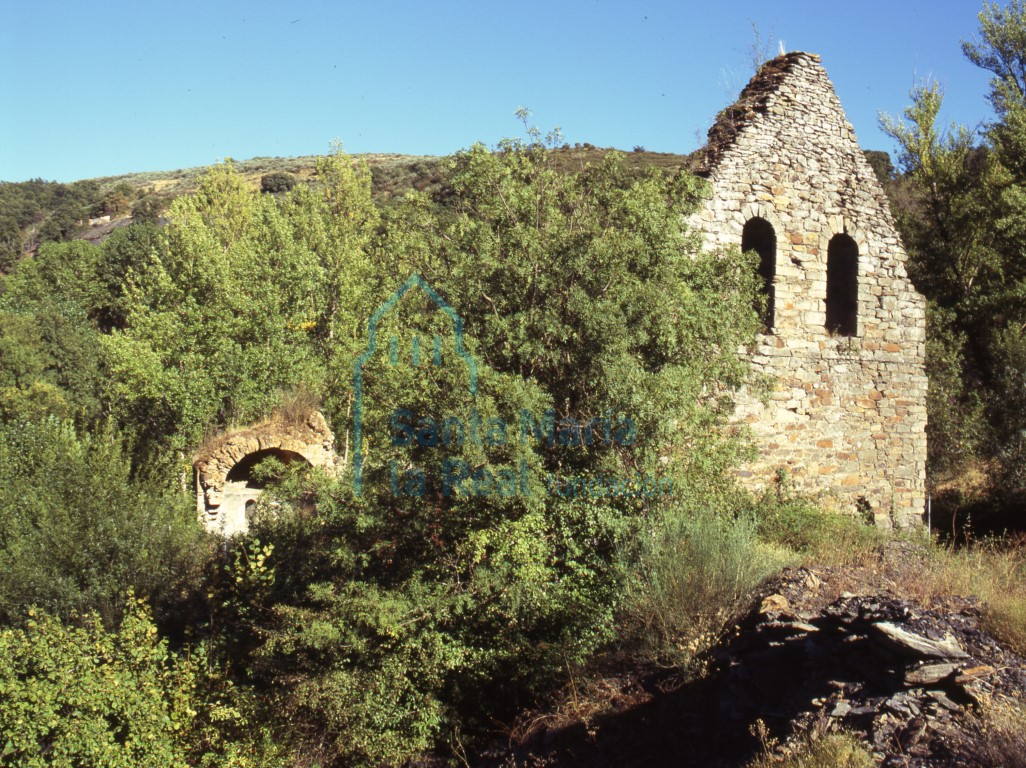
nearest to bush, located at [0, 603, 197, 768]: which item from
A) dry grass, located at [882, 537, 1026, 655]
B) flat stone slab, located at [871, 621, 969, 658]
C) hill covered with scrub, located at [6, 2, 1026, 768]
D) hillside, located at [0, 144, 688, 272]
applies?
hill covered with scrub, located at [6, 2, 1026, 768]

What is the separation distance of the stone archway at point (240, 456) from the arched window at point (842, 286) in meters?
7.98

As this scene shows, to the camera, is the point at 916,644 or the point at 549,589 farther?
the point at 549,589

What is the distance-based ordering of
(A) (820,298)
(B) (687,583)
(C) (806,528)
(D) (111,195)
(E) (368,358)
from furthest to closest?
(D) (111,195), (A) (820,298), (C) (806,528), (E) (368,358), (B) (687,583)

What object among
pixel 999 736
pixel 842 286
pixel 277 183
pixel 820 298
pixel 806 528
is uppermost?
pixel 277 183

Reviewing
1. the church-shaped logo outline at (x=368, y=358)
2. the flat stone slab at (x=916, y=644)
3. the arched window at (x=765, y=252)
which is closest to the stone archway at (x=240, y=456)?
the church-shaped logo outline at (x=368, y=358)

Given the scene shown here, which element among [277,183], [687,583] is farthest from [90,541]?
[277,183]

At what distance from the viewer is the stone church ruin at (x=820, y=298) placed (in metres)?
10.5

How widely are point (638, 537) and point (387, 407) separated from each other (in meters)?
2.49

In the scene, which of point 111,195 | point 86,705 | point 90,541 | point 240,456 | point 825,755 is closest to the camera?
point 825,755

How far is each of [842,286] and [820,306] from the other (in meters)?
0.88

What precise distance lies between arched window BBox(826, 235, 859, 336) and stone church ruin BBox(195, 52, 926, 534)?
0.7 inches

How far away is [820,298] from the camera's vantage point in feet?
35.1

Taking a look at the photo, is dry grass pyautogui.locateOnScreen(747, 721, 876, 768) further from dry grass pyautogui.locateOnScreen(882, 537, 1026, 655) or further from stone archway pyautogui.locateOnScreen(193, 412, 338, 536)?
stone archway pyautogui.locateOnScreen(193, 412, 338, 536)
